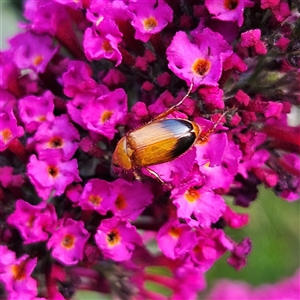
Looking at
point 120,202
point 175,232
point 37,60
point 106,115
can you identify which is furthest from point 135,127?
point 37,60

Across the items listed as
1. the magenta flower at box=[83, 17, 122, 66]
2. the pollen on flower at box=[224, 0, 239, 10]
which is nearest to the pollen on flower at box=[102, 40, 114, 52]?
the magenta flower at box=[83, 17, 122, 66]

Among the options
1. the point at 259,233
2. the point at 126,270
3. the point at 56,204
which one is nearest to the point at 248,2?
the point at 56,204

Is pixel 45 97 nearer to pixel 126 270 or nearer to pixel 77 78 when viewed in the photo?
pixel 77 78

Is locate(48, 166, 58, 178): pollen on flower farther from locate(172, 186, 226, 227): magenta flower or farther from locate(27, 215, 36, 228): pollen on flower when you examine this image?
locate(172, 186, 226, 227): magenta flower

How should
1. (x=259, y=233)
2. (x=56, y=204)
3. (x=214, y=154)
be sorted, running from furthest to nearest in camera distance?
(x=259, y=233), (x=56, y=204), (x=214, y=154)

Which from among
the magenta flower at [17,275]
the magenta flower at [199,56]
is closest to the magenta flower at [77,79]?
the magenta flower at [199,56]

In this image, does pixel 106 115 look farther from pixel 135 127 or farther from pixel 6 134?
pixel 6 134
